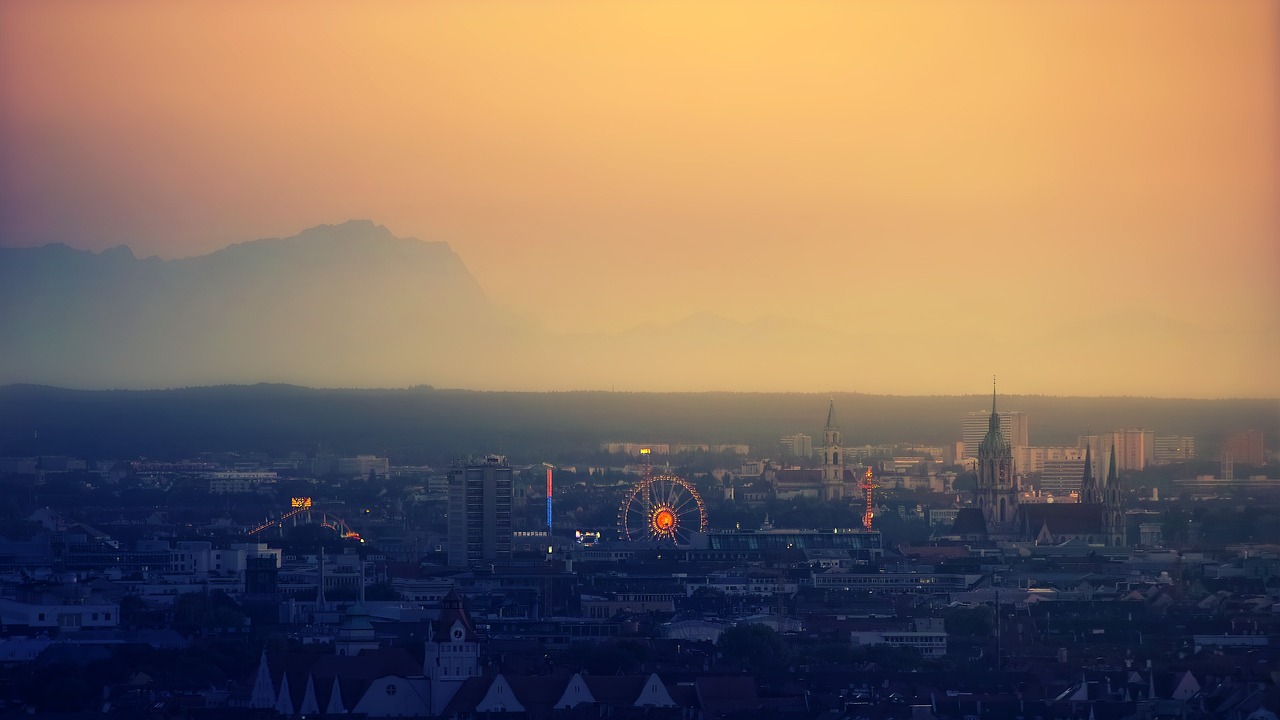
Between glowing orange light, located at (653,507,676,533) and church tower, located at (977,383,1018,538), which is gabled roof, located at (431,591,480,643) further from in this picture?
church tower, located at (977,383,1018,538)

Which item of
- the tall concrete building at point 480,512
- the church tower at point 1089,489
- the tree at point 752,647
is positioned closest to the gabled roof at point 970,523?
the church tower at point 1089,489

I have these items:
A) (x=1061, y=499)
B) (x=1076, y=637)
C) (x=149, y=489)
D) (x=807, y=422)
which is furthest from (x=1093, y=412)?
(x=1076, y=637)

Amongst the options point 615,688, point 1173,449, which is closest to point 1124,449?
point 1173,449

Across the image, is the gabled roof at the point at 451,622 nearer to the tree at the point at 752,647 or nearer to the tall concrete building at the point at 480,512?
the tree at the point at 752,647

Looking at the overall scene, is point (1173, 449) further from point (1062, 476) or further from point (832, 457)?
point (832, 457)

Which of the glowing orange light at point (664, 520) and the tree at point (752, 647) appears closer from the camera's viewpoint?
the tree at point (752, 647)

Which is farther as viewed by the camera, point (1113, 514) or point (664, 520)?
point (1113, 514)

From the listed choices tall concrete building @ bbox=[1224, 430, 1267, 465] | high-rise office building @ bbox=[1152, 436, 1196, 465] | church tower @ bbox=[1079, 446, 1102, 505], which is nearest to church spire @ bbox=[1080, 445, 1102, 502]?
church tower @ bbox=[1079, 446, 1102, 505]
